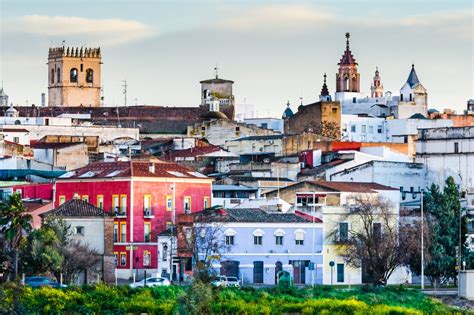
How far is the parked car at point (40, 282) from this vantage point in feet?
246

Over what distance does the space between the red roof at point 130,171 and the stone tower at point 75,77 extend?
65055mm

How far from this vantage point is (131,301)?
70.9 meters

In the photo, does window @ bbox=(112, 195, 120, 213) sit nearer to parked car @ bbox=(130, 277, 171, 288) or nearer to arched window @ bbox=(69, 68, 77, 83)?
parked car @ bbox=(130, 277, 171, 288)

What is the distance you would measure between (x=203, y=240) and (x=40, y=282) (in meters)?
10.4

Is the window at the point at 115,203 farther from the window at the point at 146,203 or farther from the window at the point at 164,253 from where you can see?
the window at the point at 164,253

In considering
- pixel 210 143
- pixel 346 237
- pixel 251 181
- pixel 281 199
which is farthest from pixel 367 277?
pixel 210 143

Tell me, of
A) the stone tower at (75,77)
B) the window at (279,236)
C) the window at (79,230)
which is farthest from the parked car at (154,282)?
the stone tower at (75,77)

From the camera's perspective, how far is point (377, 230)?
87625mm

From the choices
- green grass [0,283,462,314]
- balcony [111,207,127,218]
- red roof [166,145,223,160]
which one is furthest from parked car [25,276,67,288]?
red roof [166,145,223,160]

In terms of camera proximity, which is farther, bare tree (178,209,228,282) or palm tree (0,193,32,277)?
bare tree (178,209,228,282)

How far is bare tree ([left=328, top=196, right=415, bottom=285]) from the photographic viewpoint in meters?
85.1

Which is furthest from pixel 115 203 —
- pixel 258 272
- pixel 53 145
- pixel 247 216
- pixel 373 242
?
pixel 53 145

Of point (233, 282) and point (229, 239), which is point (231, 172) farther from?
point (233, 282)

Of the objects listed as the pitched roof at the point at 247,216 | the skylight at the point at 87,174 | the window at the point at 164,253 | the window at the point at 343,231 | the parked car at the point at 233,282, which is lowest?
the parked car at the point at 233,282
